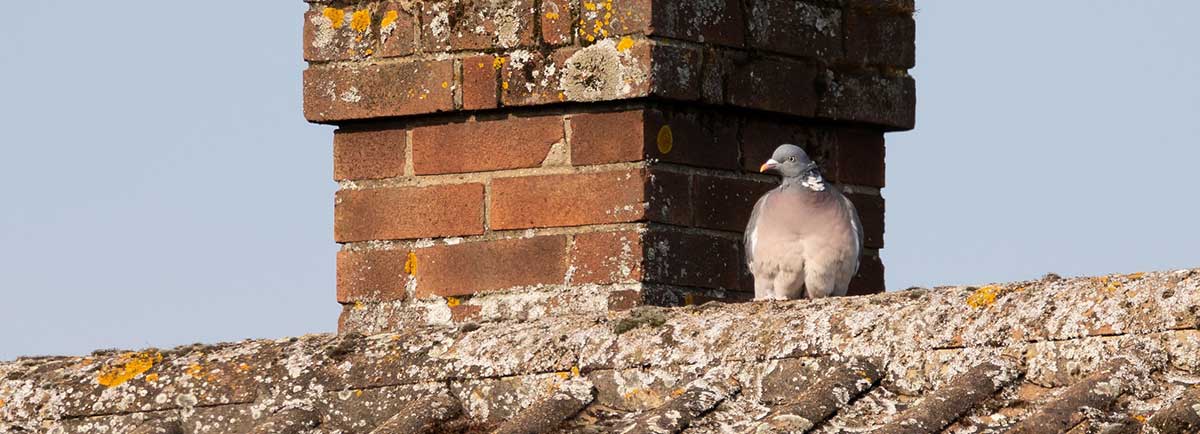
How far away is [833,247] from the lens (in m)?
5.43

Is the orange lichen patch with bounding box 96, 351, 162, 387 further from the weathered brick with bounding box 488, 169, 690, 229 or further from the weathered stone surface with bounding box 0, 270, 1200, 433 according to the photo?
the weathered brick with bounding box 488, 169, 690, 229

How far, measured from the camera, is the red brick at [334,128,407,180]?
5504 mm

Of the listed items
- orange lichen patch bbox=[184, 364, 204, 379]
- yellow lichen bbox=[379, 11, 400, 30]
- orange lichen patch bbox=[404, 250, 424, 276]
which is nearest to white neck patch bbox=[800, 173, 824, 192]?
orange lichen patch bbox=[404, 250, 424, 276]

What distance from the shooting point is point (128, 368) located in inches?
188

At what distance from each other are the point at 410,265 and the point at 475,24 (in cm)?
61

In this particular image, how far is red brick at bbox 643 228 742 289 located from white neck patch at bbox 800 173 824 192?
0.23m

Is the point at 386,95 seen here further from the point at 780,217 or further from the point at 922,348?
the point at 922,348

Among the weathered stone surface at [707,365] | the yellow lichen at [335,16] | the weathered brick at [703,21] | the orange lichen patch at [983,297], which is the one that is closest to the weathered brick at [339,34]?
the yellow lichen at [335,16]

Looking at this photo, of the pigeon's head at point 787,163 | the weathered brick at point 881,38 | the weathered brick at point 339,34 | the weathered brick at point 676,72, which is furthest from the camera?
the weathered brick at point 881,38

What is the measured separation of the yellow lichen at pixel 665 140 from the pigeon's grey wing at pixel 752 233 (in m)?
0.27

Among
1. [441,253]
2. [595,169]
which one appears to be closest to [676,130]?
[595,169]

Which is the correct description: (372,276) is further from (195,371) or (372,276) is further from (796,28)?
(796,28)

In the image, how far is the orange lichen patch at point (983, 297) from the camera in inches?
153

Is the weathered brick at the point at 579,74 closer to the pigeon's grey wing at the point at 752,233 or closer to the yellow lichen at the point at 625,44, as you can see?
the yellow lichen at the point at 625,44
